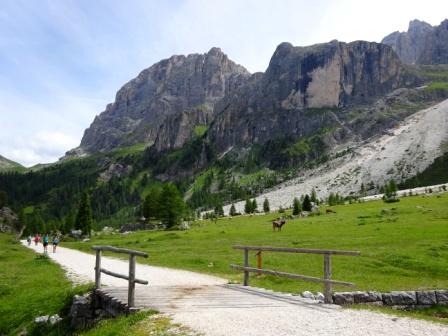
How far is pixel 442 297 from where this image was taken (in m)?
21.8

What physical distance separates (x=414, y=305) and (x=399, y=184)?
16169cm

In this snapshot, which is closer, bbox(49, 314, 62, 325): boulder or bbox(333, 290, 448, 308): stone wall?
bbox(49, 314, 62, 325): boulder

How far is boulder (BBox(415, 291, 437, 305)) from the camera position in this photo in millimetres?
21547

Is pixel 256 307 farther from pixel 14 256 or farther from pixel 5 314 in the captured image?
pixel 14 256

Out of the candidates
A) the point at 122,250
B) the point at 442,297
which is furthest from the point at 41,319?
the point at 442,297

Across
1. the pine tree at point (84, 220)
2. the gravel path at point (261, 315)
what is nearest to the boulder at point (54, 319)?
the gravel path at point (261, 315)

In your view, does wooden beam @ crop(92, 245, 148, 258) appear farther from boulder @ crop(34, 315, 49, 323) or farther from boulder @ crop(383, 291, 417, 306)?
boulder @ crop(383, 291, 417, 306)

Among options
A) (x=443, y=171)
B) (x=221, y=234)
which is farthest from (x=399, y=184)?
(x=221, y=234)

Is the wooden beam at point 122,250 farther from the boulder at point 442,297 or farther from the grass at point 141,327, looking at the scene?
the boulder at point 442,297

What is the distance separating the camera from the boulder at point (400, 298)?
2047cm

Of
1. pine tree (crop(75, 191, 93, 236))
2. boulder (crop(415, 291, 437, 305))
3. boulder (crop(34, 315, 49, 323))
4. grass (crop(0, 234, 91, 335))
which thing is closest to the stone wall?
boulder (crop(415, 291, 437, 305))

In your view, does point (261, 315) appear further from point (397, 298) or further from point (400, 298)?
point (400, 298)

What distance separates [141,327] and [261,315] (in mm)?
3911

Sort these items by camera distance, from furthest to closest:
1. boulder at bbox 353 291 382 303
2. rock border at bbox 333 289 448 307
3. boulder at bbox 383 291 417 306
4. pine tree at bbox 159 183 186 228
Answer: pine tree at bbox 159 183 186 228, boulder at bbox 383 291 417 306, boulder at bbox 353 291 382 303, rock border at bbox 333 289 448 307
